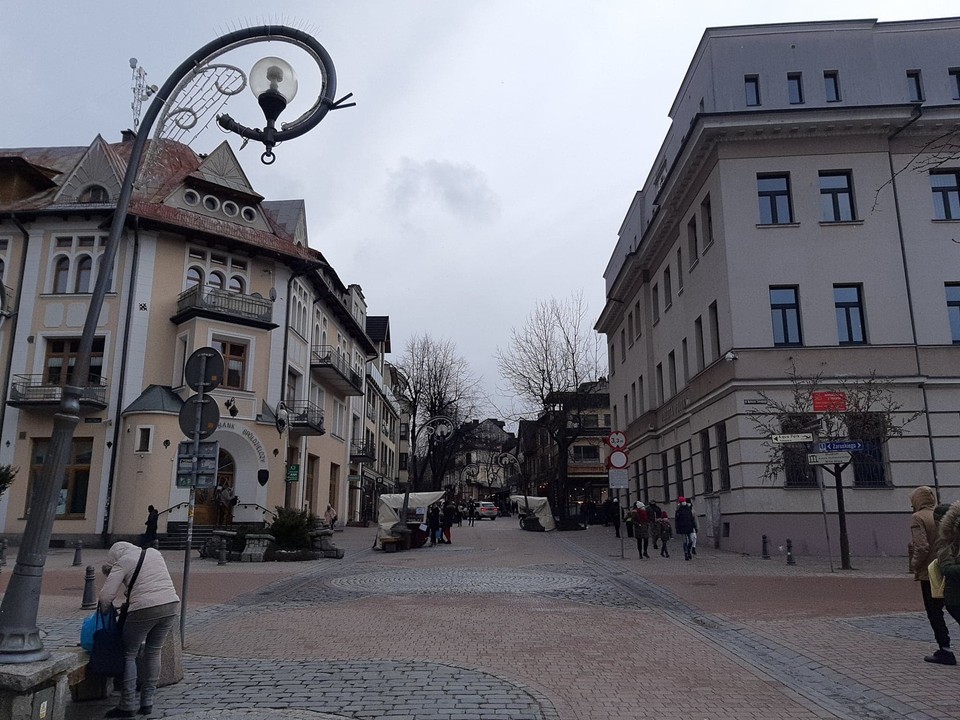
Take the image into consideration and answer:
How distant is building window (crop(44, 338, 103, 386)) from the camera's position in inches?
1200

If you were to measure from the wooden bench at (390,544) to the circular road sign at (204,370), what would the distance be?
18.1 metres

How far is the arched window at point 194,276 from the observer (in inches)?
1275

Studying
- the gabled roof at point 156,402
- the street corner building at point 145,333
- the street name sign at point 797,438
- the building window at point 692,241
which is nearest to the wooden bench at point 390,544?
the street corner building at point 145,333

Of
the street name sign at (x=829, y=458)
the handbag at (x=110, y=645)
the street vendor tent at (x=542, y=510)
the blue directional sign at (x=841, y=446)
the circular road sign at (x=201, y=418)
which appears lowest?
the handbag at (x=110, y=645)

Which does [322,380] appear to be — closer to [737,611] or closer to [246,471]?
[246,471]

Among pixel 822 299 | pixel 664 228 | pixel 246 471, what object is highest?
pixel 664 228

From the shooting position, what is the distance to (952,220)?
82.0 ft

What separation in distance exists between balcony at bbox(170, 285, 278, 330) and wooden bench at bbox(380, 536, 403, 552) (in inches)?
452

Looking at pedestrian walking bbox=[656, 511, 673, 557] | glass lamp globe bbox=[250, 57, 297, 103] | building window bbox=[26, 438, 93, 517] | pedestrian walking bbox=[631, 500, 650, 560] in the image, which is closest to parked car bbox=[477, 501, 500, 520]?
building window bbox=[26, 438, 93, 517]

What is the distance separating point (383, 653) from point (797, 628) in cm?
540

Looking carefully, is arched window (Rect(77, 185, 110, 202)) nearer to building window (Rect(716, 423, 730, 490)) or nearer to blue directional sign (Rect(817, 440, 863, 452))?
building window (Rect(716, 423, 730, 490))

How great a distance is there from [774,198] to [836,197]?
1942 millimetres

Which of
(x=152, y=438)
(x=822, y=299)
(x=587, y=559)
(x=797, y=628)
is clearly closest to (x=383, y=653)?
(x=797, y=628)

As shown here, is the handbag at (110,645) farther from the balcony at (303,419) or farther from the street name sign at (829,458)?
the balcony at (303,419)
